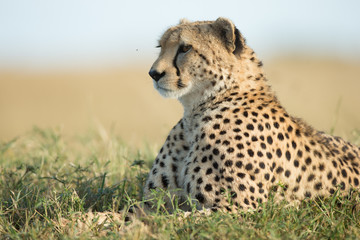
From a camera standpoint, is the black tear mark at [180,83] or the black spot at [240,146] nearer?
the black spot at [240,146]

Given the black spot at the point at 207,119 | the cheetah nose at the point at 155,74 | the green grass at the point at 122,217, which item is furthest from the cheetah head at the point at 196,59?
the green grass at the point at 122,217

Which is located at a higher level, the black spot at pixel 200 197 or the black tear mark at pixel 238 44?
the black tear mark at pixel 238 44

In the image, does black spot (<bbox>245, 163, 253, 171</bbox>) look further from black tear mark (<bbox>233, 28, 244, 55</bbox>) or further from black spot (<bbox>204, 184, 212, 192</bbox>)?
black tear mark (<bbox>233, 28, 244, 55</bbox>)

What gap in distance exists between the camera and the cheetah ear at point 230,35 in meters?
3.13

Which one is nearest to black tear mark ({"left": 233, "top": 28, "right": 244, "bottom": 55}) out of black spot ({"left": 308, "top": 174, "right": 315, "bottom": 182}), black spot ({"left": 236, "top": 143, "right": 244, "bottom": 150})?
black spot ({"left": 236, "top": 143, "right": 244, "bottom": 150})

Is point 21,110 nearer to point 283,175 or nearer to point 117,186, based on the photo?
point 117,186

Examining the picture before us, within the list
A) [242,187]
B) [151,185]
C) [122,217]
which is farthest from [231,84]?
[122,217]

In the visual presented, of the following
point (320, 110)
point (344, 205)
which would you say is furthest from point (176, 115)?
point (344, 205)

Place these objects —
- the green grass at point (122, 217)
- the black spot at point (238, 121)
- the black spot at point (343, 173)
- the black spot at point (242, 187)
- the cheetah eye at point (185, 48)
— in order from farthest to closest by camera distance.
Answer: the cheetah eye at point (185, 48) < the black spot at point (343, 173) < the black spot at point (238, 121) < the black spot at point (242, 187) < the green grass at point (122, 217)

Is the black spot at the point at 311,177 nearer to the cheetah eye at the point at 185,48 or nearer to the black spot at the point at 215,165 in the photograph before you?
the black spot at the point at 215,165

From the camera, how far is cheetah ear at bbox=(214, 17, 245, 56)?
10.3 feet

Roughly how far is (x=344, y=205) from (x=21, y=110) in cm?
1115

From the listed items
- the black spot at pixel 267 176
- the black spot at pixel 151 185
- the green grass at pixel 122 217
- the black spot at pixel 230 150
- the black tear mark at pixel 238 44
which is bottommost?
the green grass at pixel 122 217

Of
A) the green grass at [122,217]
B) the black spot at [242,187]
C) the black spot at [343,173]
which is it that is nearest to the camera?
the green grass at [122,217]
